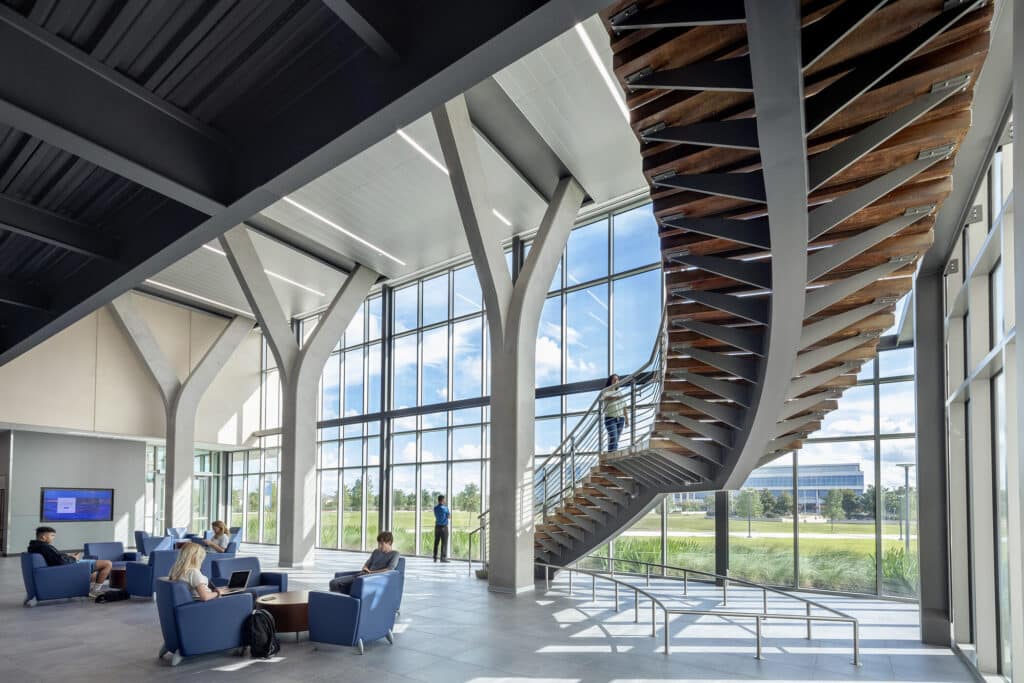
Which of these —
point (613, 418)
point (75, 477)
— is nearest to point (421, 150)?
point (613, 418)

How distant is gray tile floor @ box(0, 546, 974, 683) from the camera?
7305 millimetres

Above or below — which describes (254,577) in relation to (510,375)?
below

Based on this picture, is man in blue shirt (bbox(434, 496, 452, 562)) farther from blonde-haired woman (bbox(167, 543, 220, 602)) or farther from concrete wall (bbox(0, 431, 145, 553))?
concrete wall (bbox(0, 431, 145, 553))

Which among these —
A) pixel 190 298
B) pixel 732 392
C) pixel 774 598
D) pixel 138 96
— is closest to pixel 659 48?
pixel 138 96

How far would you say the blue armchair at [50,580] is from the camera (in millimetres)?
11570

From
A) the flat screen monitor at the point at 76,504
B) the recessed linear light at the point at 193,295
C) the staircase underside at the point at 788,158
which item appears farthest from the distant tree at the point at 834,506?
the flat screen monitor at the point at 76,504

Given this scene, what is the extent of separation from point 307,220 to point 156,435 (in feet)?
38.0

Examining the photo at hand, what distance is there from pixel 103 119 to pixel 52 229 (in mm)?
2252

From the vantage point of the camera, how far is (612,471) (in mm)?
10930

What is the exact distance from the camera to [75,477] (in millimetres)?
22734

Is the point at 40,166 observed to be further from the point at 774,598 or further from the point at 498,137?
the point at 774,598

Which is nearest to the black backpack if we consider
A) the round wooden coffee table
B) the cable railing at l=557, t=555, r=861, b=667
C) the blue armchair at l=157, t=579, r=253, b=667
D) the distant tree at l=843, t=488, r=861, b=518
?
the blue armchair at l=157, t=579, r=253, b=667

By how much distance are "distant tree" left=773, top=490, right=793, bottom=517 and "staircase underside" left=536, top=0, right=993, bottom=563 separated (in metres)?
6.35

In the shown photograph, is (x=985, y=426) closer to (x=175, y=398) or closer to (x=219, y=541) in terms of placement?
(x=219, y=541)
